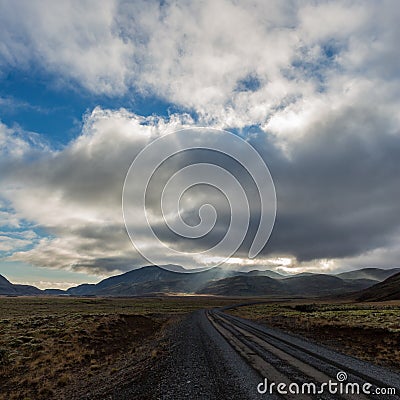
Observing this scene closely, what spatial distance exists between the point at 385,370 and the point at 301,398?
7.22 metres

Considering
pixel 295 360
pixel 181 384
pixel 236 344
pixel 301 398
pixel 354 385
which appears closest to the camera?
pixel 301 398

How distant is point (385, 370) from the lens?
14.4m

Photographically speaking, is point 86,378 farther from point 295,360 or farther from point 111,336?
point 111,336

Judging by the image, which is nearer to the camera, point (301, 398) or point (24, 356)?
point (301, 398)

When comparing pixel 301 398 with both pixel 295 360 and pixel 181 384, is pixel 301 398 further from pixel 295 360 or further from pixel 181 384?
pixel 295 360

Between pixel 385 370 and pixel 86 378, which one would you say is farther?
pixel 86 378

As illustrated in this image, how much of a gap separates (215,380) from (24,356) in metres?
16.8

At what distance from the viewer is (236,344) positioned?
71.6 feet

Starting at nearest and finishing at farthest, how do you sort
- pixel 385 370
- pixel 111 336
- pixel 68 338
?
1. pixel 385 370
2. pixel 68 338
3. pixel 111 336

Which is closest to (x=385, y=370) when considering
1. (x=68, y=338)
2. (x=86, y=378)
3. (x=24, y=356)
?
(x=86, y=378)

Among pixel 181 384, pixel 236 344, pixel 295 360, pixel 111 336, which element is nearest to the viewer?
pixel 181 384

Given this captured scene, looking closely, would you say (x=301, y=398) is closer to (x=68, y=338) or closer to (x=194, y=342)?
(x=194, y=342)

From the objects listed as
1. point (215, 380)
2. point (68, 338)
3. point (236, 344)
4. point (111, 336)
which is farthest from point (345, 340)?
point (68, 338)

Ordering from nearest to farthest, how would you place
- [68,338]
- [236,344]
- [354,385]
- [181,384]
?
[354,385]
[181,384]
[236,344]
[68,338]
